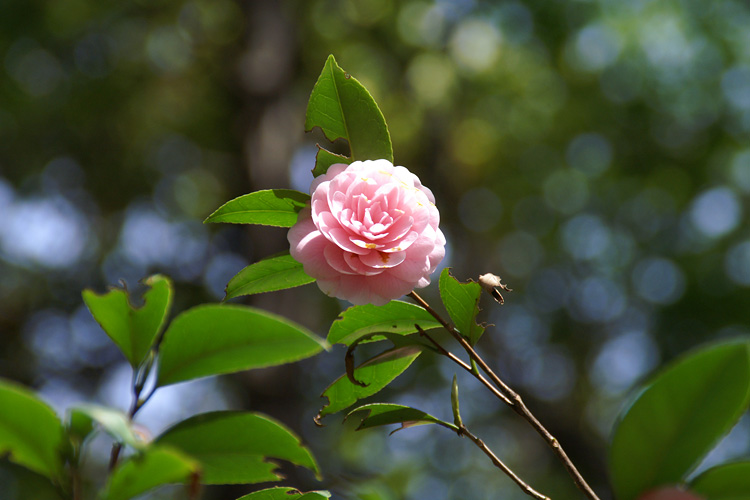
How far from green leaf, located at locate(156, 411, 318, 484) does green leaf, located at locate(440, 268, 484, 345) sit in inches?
9.0

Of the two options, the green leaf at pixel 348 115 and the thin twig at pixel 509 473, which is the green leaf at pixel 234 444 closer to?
the thin twig at pixel 509 473

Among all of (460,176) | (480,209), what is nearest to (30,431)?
(460,176)

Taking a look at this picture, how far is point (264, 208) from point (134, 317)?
0.20m

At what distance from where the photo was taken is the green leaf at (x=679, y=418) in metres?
0.36

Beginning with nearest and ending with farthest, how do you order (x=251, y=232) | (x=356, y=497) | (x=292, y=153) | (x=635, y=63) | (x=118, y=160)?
(x=356, y=497), (x=251, y=232), (x=292, y=153), (x=118, y=160), (x=635, y=63)

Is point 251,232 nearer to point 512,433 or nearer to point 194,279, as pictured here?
point 194,279

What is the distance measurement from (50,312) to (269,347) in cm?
578

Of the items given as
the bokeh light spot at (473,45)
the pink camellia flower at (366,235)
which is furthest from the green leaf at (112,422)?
the bokeh light spot at (473,45)

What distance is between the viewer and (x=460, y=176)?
18.9 ft

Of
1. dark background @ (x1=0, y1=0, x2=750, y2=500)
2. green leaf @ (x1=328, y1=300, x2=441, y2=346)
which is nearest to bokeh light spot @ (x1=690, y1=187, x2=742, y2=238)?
dark background @ (x1=0, y1=0, x2=750, y2=500)

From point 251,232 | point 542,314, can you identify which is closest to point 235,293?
point 251,232

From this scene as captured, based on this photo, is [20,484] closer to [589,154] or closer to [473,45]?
[473,45]

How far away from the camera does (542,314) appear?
21.7 ft

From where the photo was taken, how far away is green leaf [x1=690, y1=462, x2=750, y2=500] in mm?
356
